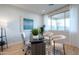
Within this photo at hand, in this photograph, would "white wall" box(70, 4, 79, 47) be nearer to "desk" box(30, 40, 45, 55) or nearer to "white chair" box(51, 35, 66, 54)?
"white chair" box(51, 35, 66, 54)

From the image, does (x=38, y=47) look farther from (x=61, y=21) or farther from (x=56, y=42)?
(x=61, y=21)

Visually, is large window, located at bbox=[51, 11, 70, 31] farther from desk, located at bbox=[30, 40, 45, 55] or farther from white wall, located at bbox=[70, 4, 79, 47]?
desk, located at bbox=[30, 40, 45, 55]

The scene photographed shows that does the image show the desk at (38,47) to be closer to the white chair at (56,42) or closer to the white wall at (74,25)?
the white chair at (56,42)

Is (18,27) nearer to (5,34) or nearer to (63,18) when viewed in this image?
(5,34)

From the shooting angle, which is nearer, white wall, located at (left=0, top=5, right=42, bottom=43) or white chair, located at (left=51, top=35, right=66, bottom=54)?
white wall, located at (left=0, top=5, right=42, bottom=43)

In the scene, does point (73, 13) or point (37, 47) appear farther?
point (73, 13)

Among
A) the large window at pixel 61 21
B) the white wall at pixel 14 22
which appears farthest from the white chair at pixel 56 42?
the white wall at pixel 14 22

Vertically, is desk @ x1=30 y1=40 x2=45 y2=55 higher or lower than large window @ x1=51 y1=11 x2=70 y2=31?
lower

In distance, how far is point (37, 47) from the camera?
6.47ft

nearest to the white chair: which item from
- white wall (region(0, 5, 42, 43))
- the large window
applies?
the large window
